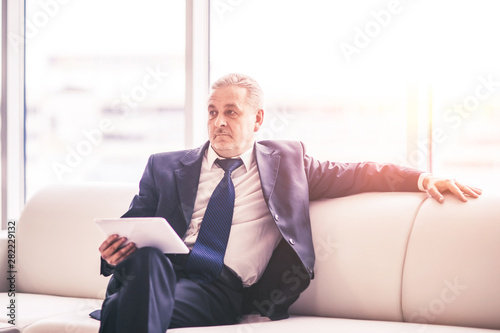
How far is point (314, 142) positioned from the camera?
3021 millimetres

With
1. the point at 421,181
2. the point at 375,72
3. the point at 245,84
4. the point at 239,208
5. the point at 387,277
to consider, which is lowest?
the point at 387,277

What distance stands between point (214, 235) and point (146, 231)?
0.41 metres

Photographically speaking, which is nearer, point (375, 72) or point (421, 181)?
point (421, 181)

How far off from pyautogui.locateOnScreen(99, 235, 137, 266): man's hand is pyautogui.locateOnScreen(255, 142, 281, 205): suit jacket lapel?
22.1 inches

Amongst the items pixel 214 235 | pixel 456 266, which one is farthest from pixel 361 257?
pixel 214 235

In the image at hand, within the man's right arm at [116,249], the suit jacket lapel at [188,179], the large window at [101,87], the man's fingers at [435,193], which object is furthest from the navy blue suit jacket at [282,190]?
the large window at [101,87]

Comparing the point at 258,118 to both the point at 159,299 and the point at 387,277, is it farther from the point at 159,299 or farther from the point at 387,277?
the point at 159,299

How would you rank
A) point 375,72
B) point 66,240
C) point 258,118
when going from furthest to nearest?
1. point 375,72
2. point 66,240
3. point 258,118

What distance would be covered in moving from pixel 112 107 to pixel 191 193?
4.59 ft

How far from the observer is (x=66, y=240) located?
8.54 feet

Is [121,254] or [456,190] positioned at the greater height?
[456,190]

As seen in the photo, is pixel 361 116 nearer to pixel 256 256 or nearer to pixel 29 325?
pixel 256 256

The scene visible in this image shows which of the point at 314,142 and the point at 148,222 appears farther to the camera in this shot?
the point at 314,142

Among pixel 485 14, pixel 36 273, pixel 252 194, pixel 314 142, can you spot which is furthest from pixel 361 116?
pixel 36 273
